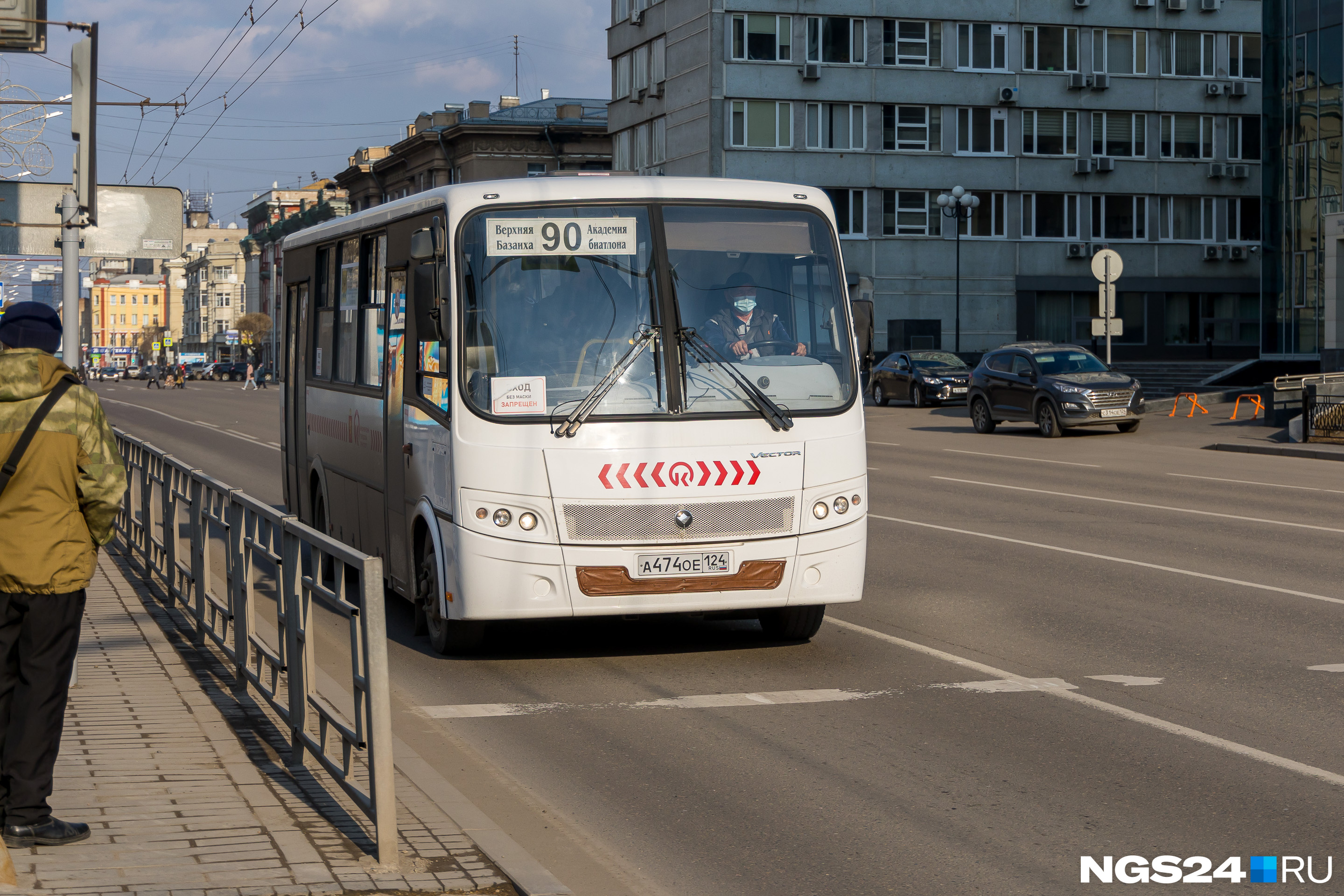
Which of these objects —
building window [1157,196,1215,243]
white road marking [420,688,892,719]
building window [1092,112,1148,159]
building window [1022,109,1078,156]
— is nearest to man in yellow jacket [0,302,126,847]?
white road marking [420,688,892,719]

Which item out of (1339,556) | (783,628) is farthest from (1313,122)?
(783,628)

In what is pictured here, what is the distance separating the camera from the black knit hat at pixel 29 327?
17.4 feet

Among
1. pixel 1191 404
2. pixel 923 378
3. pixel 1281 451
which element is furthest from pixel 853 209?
pixel 1281 451

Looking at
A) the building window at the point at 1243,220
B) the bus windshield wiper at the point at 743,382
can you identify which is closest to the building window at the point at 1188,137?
the building window at the point at 1243,220

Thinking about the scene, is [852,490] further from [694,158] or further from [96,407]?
[694,158]

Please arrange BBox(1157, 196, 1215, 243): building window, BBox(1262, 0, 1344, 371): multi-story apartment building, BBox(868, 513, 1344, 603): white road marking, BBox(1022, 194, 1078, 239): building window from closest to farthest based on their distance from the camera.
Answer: BBox(868, 513, 1344, 603): white road marking → BBox(1262, 0, 1344, 371): multi-story apartment building → BBox(1022, 194, 1078, 239): building window → BBox(1157, 196, 1215, 243): building window

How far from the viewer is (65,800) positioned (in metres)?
5.62

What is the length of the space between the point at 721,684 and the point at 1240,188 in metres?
66.8

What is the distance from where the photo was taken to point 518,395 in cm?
874

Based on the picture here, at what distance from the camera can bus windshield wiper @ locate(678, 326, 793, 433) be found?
888 cm

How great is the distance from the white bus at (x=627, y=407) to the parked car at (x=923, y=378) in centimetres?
3479

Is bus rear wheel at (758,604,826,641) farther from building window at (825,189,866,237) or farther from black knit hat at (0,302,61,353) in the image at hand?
building window at (825,189,866,237)

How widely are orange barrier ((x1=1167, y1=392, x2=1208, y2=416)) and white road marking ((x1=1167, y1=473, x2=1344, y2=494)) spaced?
15.6m

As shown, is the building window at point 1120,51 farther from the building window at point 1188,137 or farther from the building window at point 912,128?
the building window at point 912,128
